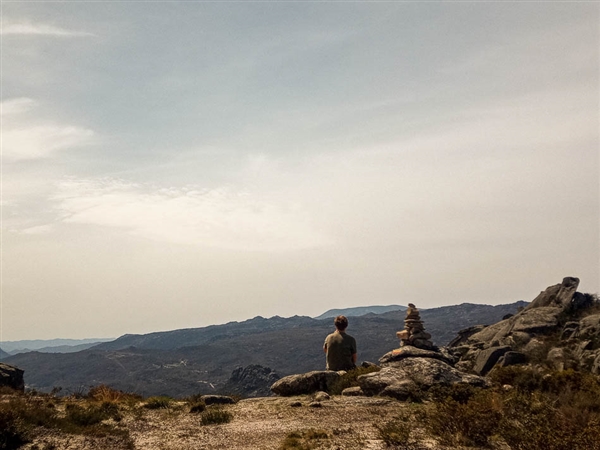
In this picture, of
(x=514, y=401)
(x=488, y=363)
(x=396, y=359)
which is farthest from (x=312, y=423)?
(x=488, y=363)

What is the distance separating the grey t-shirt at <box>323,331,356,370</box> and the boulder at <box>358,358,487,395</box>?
2.21 m

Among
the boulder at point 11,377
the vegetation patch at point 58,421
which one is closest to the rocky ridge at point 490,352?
the vegetation patch at point 58,421

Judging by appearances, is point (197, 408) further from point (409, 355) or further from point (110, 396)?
point (409, 355)

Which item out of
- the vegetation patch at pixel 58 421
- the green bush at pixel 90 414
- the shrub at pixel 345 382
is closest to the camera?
the vegetation patch at pixel 58 421

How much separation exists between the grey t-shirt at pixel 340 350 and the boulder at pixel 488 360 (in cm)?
910

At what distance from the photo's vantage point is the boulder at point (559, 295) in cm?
3067

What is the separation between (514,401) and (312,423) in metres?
5.27

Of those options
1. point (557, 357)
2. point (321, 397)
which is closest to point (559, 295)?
point (557, 357)

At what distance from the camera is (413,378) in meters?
15.0

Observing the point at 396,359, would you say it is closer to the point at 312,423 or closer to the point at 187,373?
the point at 312,423

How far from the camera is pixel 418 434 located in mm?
9945

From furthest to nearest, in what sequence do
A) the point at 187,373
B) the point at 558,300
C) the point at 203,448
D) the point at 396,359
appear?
the point at 187,373, the point at 558,300, the point at 396,359, the point at 203,448

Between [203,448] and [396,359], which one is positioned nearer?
[203,448]

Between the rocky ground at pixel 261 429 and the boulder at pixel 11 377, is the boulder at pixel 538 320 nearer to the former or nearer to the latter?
the rocky ground at pixel 261 429
